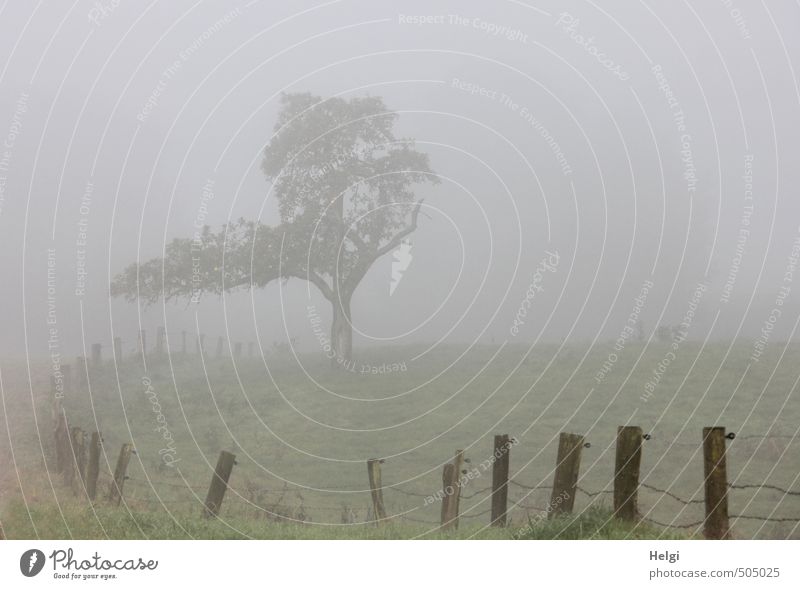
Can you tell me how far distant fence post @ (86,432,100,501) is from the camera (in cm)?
1063

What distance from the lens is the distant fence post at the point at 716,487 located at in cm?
827

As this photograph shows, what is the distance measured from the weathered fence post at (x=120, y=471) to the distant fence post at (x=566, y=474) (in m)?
5.54

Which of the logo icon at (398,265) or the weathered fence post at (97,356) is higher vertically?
the logo icon at (398,265)

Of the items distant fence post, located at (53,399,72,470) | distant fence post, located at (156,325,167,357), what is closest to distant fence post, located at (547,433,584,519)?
distant fence post, located at (156,325,167,357)

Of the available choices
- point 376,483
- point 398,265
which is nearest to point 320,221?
point 398,265

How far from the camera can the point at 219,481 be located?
9.91 m

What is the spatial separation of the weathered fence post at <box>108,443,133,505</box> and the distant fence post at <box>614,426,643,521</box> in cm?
626

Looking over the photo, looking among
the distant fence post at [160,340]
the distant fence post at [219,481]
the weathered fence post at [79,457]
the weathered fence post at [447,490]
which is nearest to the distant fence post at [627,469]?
the weathered fence post at [447,490]

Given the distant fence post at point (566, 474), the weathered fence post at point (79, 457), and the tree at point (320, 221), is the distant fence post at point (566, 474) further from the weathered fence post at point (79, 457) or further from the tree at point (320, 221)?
the weathered fence post at point (79, 457)

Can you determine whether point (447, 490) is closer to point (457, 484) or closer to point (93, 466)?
point (457, 484)

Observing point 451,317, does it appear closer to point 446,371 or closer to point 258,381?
point 446,371
